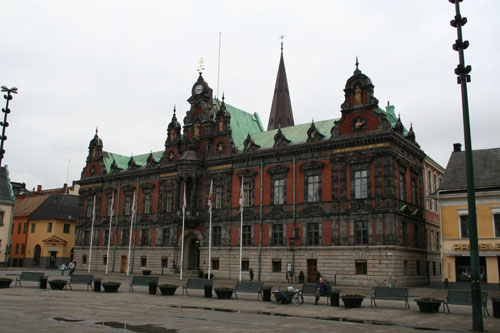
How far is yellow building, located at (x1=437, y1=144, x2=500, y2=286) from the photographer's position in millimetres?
36656

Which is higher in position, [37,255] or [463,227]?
[463,227]

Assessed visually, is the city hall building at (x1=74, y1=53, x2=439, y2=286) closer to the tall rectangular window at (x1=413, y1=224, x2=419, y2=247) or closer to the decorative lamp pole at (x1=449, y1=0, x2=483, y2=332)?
the tall rectangular window at (x1=413, y1=224, x2=419, y2=247)

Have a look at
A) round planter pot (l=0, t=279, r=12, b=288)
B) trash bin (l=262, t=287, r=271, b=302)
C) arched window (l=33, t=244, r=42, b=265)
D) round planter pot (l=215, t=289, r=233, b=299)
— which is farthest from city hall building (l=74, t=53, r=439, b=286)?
round planter pot (l=0, t=279, r=12, b=288)

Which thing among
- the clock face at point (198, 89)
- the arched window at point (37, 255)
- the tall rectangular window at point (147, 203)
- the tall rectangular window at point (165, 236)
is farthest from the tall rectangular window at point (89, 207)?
the clock face at point (198, 89)

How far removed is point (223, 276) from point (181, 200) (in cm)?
1048

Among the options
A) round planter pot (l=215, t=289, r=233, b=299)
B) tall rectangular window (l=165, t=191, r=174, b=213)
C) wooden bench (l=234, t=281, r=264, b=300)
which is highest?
tall rectangular window (l=165, t=191, r=174, b=213)

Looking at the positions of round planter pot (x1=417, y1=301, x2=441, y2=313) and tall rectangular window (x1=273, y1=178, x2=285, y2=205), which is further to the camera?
tall rectangular window (x1=273, y1=178, x2=285, y2=205)

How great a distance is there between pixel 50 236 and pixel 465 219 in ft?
201

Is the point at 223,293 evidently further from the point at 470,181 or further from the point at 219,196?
the point at 219,196

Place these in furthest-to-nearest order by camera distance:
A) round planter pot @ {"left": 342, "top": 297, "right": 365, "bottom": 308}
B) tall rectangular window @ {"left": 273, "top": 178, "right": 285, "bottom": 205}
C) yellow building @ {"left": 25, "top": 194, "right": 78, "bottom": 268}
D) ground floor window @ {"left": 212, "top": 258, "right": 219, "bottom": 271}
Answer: yellow building @ {"left": 25, "top": 194, "right": 78, "bottom": 268} < ground floor window @ {"left": 212, "top": 258, "right": 219, "bottom": 271} < tall rectangular window @ {"left": 273, "top": 178, "right": 285, "bottom": 205} < round planter pot @ {"left": 342, "top": 297, "right": 365, "bottom": 308}

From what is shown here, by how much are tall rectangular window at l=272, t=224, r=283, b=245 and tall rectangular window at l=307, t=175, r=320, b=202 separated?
14.0 ft

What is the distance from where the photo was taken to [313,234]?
45438 mm

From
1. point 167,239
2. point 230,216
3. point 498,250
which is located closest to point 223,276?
point 230,216

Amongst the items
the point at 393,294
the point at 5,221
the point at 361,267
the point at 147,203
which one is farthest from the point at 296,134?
the point at 5,221
